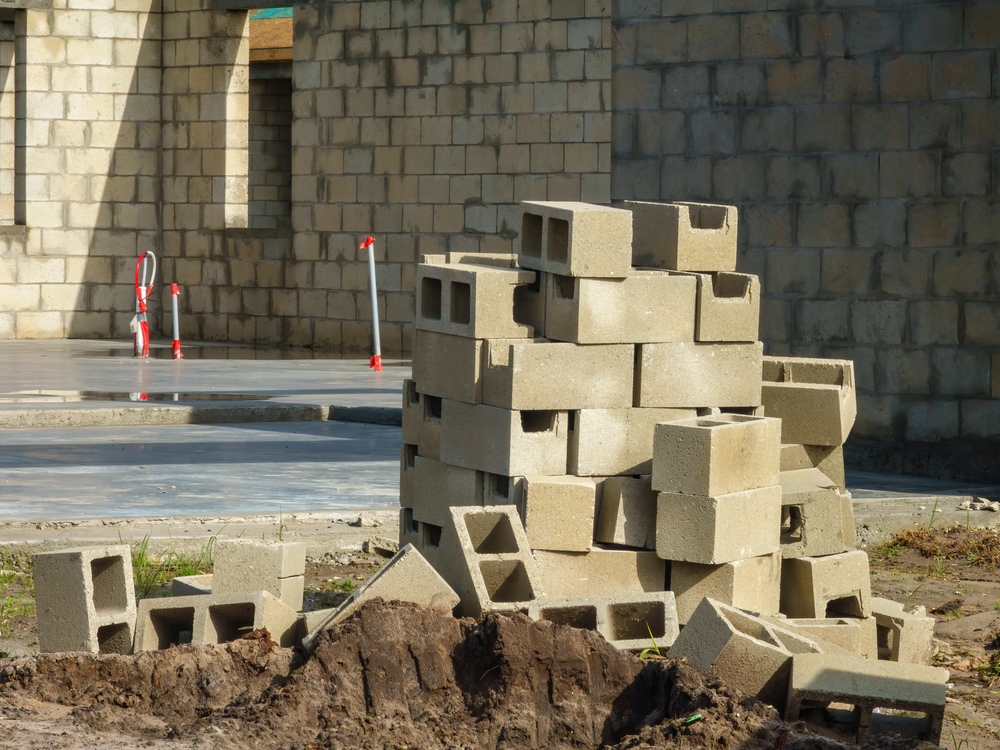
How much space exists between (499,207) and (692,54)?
649cm

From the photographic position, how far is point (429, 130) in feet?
56.1

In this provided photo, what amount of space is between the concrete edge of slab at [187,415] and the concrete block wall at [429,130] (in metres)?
5.00

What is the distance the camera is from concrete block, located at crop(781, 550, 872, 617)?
570 cm

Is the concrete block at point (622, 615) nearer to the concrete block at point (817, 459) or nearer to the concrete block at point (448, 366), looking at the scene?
the concrete block at point (448, 366)

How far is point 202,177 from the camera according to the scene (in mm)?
19375

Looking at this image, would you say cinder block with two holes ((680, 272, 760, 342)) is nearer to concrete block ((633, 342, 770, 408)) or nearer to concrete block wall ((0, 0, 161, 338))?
concrete block ((633, 342, 770, 408))

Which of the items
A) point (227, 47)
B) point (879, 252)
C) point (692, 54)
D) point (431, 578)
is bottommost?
point (431, 578)

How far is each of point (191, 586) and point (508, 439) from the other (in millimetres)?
1330

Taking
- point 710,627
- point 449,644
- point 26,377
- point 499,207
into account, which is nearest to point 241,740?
point 449,644

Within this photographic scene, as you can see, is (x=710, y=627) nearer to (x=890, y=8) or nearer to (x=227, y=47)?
(x=890, y=8)

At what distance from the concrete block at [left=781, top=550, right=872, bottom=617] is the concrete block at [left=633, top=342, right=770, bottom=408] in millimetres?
746

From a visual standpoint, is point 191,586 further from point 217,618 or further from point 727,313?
point 727,313

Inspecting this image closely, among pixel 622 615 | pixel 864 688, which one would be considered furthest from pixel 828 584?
pixel 864 688

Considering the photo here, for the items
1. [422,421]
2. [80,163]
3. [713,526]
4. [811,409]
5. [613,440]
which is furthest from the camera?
[80,163]
